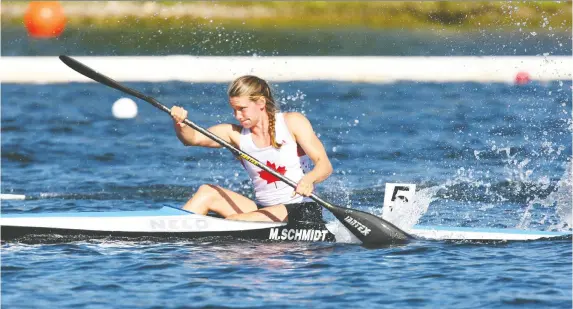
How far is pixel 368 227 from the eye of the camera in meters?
7.68

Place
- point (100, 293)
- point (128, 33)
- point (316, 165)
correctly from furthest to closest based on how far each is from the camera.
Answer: point (128, 33), point (316, 165), point (100, 293)

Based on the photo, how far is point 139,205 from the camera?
9.92 metres

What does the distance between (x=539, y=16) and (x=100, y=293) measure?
31174mm

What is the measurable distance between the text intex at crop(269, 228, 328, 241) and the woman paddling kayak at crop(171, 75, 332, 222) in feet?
0.32

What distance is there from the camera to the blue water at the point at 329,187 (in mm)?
6453

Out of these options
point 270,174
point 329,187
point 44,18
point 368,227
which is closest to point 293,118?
point 270,174

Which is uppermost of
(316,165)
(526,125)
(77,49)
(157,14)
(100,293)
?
(157,14)

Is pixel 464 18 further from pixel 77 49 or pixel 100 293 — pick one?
pixel 100 293

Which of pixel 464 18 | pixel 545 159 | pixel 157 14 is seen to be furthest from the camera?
pixel 157 14

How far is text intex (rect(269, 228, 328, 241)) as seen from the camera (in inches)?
300

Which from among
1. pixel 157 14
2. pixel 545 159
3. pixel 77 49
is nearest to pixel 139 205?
pixel 545 159

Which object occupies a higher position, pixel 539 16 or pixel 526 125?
pixel 539 16

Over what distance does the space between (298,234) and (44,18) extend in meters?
21.9

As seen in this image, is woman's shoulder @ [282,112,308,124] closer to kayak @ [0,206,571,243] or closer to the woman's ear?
the woman's ear
